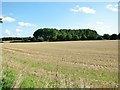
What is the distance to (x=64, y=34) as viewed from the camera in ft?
440

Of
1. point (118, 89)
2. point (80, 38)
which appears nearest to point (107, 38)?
point (80, 38)

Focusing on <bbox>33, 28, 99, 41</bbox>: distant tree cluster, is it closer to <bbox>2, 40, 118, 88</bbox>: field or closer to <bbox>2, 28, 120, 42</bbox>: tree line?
<bbox>2, 28, 120, 42</bbox>: tree line

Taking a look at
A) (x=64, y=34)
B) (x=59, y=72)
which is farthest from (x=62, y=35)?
(x=59, y=72)

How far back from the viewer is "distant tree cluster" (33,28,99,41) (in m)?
126

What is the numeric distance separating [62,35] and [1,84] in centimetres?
12424

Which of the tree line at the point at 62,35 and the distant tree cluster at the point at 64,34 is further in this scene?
the distant tree cluster at the point at 64,34

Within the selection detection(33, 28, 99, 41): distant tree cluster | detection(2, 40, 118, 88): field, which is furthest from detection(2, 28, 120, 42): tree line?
detection(2, 40, 118, 88): field

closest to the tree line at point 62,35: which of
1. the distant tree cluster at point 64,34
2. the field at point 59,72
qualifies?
the distant tree cluster at point 64,34

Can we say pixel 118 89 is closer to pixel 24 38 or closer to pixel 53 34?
pixel 24 38

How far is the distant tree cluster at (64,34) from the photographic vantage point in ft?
412

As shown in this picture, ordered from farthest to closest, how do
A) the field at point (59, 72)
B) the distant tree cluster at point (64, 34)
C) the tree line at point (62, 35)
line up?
the distant tree cluster at point (64, 34)
the tree line at point (62, 35)
the field at point (59, 72)

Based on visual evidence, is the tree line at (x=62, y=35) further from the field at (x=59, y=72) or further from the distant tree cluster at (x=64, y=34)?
the field at (x=59, y=72)

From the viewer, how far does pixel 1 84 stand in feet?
27.2

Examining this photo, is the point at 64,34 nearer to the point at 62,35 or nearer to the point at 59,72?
the point at 62,35
